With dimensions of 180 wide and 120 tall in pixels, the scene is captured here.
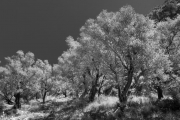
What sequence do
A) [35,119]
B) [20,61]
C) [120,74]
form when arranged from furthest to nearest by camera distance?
[20,61] → [35,119] → [120,74]

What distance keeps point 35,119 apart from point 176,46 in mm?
22970

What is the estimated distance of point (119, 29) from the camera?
1425cm

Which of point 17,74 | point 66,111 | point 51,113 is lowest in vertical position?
point 51,113

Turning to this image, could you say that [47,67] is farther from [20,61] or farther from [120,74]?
[120,74]

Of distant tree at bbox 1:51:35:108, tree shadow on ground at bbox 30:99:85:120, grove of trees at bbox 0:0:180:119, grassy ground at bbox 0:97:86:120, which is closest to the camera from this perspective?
grove of trees at bbox 0:0:180:119

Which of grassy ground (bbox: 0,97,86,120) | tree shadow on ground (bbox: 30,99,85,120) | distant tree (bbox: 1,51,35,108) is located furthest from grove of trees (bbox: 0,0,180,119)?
distant tree (bbox: 1,51,35,108)

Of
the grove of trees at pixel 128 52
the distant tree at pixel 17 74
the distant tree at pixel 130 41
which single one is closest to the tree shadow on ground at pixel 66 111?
the grove of trees at pixel 128 52

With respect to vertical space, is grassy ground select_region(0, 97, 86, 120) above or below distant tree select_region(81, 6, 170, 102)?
below

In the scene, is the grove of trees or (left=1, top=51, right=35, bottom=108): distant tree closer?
the grove of trees

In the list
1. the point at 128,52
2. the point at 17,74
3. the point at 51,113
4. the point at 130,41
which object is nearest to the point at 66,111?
the point at 51,113

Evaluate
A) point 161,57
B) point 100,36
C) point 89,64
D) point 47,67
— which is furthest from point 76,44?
point 47,67

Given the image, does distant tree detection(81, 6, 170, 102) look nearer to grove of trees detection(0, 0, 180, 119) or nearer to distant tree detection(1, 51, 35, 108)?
grove of trees detection(0, 0, 180, 119)

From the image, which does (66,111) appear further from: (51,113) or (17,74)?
(17,74)

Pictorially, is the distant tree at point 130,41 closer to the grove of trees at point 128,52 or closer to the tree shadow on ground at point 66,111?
the grove of trees at point 128,52
